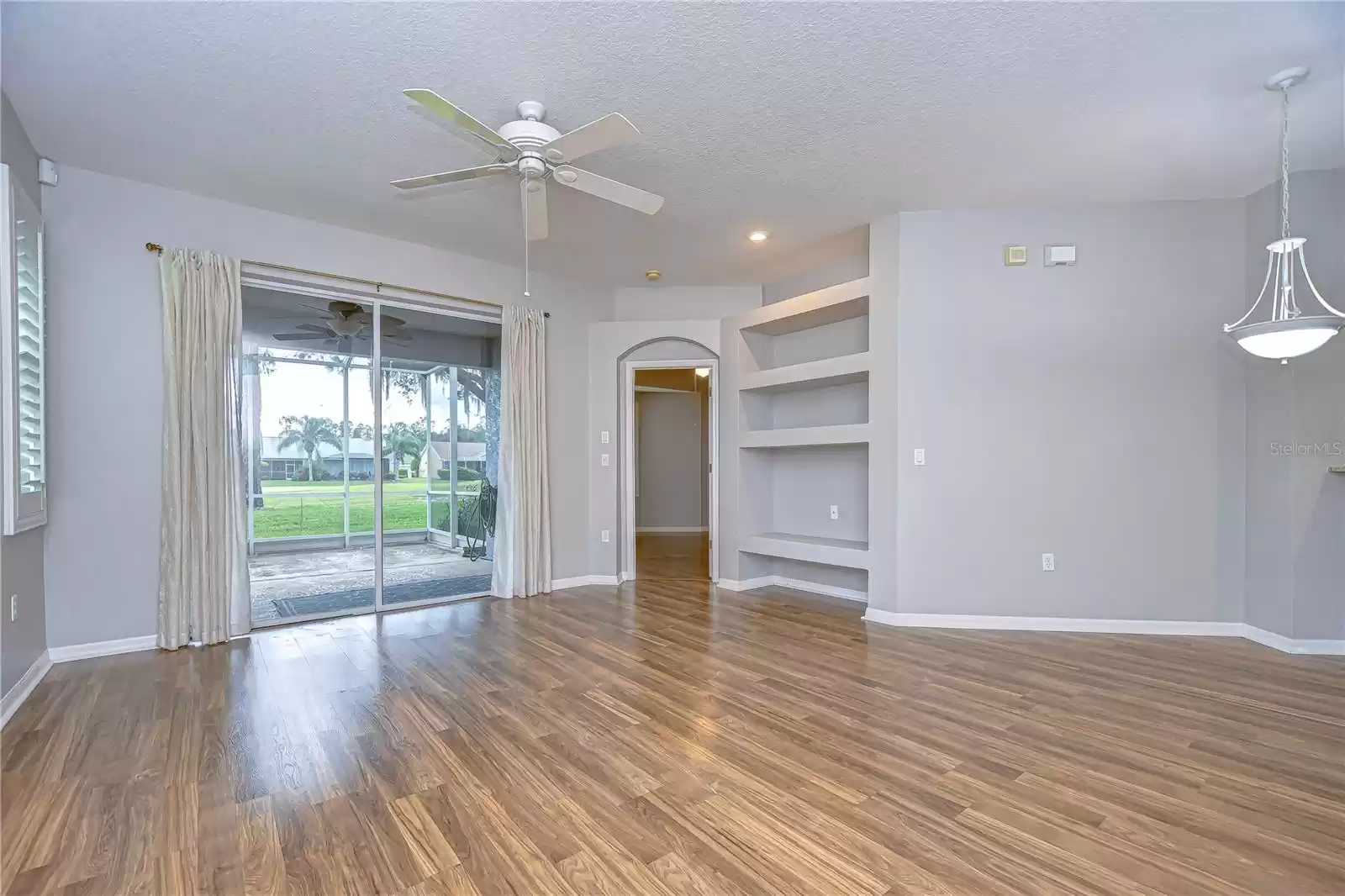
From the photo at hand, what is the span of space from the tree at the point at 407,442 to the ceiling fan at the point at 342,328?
0.69m

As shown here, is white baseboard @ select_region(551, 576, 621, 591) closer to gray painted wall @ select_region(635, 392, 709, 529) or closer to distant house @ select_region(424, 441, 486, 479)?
distant house @ select_region(424, 441, 486, 479)

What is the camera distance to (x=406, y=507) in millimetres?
5051

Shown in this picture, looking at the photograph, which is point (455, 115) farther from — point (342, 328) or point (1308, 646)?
point (1308, 646)

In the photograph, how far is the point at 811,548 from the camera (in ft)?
16.8

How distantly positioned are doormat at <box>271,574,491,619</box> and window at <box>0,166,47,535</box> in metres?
1.56

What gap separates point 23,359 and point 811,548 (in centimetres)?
492

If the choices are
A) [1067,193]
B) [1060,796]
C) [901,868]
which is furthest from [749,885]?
[1067,193]

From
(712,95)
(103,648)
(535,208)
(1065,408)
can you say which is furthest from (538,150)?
(103,648)

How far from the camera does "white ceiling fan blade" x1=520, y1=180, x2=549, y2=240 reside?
124 inches

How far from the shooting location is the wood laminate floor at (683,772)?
1.78 meters

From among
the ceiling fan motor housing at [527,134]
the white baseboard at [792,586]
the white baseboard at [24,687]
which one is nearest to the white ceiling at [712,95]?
the ceiling fan motor housing at [527,134]

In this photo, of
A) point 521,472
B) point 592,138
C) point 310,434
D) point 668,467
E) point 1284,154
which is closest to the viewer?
point 592,138

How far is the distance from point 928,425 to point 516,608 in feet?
11.0

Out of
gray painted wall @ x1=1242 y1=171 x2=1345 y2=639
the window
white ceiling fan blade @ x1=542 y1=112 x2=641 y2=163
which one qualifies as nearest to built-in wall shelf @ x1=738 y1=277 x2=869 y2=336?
gray painted wall @ x1=1242 y1=171 x2=1345 y2=639
